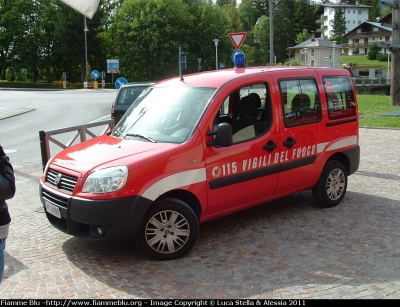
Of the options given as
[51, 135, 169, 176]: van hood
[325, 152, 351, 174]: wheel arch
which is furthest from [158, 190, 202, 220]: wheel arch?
[325, 152, 351, 174]: wheel arch

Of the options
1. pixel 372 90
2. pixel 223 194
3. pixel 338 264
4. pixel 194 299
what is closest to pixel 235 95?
pixel 223 194

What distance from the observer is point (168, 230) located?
4.91 m

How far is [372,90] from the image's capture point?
62.4 m

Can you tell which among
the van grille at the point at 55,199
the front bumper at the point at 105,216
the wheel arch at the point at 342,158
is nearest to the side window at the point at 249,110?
the wheel arch at the point at 342,158

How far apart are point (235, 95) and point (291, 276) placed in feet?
7.59

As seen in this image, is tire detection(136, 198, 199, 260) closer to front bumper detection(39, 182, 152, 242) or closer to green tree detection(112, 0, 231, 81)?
front bumper detection(39, 182, 152, 242)

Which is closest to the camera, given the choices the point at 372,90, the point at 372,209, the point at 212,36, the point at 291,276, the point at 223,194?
the point at 291,276

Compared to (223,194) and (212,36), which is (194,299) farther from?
(212,36)

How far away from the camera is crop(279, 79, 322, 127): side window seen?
19.9 feet

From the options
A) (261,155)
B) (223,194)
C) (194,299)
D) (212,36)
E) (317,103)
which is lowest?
(194,299)

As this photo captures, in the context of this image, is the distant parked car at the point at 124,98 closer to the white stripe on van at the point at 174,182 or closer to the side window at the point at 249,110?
the side window at the point at 249,110

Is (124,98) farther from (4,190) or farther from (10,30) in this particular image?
(10,30)

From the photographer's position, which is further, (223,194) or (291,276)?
(223,194)

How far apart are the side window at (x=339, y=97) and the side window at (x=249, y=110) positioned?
3.84 ft
